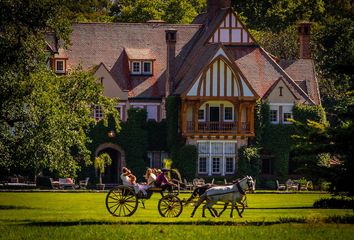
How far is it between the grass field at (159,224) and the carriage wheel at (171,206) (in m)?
0.30

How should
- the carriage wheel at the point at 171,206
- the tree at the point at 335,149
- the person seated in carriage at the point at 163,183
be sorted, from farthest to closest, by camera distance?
the person seated in carriage at the point at 163,183, the carriage wheel at the point at 171,206, the tree at the point at 335,149

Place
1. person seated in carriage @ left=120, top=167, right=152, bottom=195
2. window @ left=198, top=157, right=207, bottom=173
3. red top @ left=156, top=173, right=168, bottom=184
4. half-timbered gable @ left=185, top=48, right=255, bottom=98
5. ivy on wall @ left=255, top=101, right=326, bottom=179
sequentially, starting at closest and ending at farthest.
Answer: person seated in carriage @ left=120, top=167, right=152, bottom=195 → red top @ left=156, top=173, right=168, bottom=184 → half-timbered gable @ left=185, top=48, right=255, bottom=98 → window @ left=198, top=157, right=207, bottom=173 → ivy on wall @ left=255, top=101, right=326, bottom=179

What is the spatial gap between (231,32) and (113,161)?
10.6 meters

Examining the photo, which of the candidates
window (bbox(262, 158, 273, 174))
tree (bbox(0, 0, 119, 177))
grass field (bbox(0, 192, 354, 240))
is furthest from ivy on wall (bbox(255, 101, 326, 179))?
grass field (bbox(0, 192, 354, 240))

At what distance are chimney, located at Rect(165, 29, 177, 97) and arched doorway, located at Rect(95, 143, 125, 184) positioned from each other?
474 cm

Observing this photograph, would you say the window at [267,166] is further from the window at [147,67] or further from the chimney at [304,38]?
the window at [147,67]

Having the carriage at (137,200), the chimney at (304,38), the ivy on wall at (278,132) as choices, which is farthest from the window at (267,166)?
the carriage at (137,200)

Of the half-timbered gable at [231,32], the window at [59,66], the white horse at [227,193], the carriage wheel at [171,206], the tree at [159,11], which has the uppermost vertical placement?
the tree at [159,11]

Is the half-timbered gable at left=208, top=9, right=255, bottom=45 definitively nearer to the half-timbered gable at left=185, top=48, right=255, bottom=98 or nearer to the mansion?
the mansion

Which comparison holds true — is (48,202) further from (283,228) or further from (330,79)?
(330,79)

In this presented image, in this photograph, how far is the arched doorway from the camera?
3455 inches

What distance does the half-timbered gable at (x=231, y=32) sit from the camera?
89000 mm

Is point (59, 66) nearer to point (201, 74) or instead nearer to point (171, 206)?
point (201, 74)

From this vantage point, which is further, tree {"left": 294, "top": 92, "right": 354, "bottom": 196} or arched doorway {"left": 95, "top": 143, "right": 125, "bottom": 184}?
arched doorway {"left": 95, "top": 143, "right": 125, "bottom": 184}
